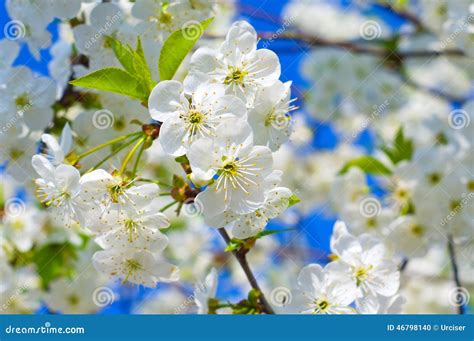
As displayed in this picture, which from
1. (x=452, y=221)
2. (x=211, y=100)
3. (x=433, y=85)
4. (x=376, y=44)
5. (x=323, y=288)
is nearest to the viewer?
(x=211, y=100)

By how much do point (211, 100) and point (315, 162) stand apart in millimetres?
3691

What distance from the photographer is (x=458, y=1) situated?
9.91 ft

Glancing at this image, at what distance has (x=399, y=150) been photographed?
116 inches

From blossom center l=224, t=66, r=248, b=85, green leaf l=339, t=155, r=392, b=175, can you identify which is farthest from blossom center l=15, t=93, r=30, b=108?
green leaf l=339, t=155, r=392, b=175

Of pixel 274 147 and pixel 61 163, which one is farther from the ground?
pixel 274 147

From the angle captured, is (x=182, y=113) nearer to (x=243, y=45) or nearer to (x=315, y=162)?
(x=243, y=45)

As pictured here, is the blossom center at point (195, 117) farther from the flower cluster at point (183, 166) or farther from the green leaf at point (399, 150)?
the green leaf at point (399, 150)

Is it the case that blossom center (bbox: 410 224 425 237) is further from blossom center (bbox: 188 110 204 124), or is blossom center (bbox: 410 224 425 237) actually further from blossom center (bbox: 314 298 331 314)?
blossom center (bbox: 188 110 204 124)

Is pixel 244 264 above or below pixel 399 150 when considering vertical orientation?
above

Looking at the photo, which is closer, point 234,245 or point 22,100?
point 234,245

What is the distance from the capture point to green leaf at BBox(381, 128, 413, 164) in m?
2.95

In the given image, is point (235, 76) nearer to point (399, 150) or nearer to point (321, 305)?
point (321, 305)

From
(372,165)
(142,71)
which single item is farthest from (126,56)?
(372,165)

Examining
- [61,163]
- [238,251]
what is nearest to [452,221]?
[238,251]
